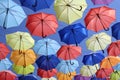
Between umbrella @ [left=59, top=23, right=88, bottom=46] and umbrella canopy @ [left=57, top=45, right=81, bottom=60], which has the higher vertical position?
umbrella @ [left=59, top=23, right=88, bottom=46]

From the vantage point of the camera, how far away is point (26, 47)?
21.7 ft

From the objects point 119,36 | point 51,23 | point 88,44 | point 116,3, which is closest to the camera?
point 51,23

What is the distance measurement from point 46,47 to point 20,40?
74cm

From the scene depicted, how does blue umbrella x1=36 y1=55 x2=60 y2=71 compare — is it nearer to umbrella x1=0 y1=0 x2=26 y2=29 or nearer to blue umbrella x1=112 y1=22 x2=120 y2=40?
umbrella x1=0 y1=0 x2=26 y2=29

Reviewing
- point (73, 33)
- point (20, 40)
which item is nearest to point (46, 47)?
point (20, 40)

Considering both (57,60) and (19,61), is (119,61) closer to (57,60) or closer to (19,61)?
(57,60)

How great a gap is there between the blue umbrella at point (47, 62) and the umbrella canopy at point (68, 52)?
27cm

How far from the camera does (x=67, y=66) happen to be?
306 inches

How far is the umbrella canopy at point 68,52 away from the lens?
6910 mm

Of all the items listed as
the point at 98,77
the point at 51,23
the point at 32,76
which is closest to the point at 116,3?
the point at 98,77

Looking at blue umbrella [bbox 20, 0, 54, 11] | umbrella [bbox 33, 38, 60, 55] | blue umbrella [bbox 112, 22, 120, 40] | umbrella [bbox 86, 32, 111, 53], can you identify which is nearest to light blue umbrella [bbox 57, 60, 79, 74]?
umbrella [bbox 33, 38, 60, 55]

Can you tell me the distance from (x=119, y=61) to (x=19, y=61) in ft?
9.69

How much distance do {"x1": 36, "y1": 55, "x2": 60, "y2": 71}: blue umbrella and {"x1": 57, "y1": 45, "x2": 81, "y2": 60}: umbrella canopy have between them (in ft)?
0.90

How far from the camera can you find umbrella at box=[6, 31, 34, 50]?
6469mm
